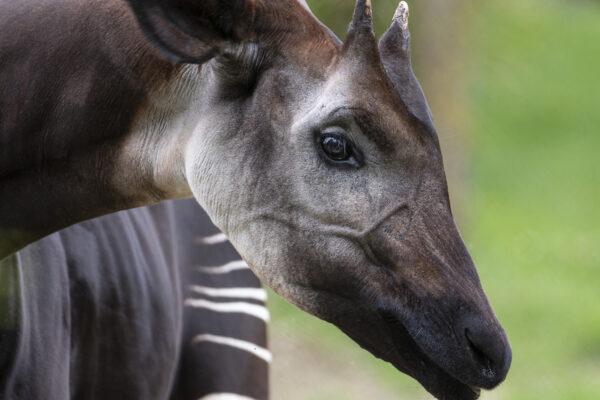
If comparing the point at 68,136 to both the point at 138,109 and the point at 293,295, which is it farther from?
the point at 293,295

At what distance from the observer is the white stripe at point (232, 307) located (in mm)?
3252

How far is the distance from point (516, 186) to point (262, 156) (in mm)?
10398

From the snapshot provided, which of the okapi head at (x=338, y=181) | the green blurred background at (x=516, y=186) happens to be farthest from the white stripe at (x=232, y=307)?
the okapi head at (x=338, y=181)

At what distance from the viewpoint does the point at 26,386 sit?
2.16 metres

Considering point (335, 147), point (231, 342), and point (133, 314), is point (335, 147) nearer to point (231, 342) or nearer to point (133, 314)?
point (133, 314)

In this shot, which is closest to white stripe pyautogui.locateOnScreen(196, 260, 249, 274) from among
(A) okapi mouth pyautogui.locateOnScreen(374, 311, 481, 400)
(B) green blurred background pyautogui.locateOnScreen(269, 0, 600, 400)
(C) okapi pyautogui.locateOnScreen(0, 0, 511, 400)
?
(B) green blurred background pyautogui.locateOnScreen(269, 0, 600, 400)

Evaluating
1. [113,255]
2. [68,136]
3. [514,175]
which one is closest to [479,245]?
[514,175]

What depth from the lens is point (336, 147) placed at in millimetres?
1942

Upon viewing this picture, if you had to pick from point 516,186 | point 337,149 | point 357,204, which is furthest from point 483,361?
point 516,186

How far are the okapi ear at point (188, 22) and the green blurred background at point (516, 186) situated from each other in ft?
2.68

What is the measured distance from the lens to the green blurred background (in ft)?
21.4

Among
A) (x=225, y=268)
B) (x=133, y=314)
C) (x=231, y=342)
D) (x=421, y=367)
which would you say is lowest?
(x=231, y=342)

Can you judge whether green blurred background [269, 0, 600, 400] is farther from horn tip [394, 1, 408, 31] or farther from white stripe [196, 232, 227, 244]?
white stripe [196, 232, 227, 244]

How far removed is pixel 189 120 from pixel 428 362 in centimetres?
73
